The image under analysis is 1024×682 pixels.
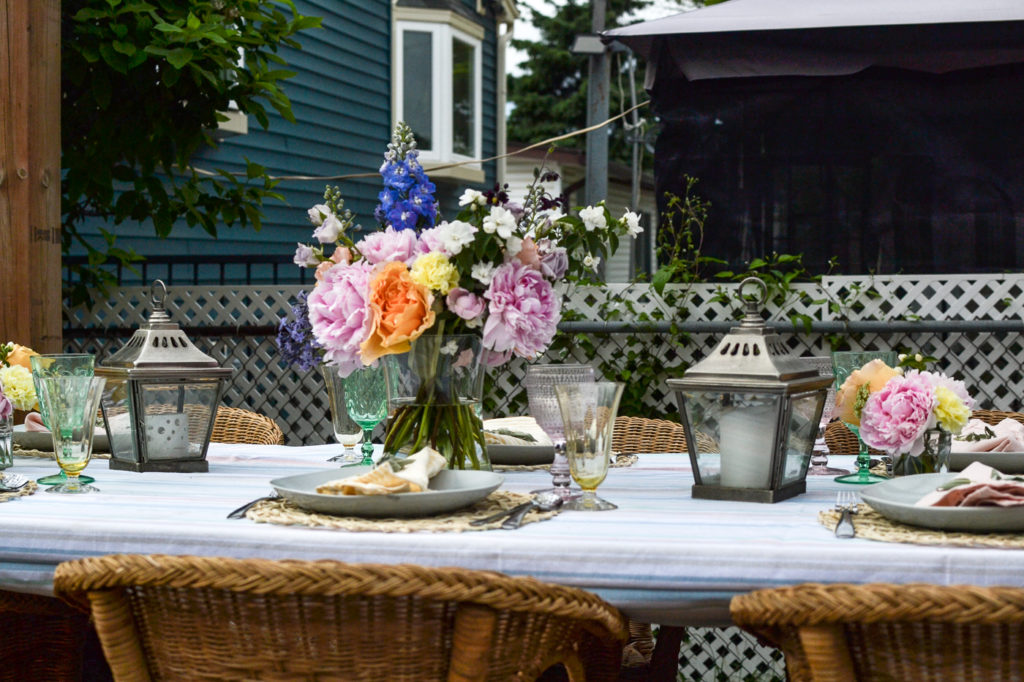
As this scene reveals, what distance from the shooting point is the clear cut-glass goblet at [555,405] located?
2.05m

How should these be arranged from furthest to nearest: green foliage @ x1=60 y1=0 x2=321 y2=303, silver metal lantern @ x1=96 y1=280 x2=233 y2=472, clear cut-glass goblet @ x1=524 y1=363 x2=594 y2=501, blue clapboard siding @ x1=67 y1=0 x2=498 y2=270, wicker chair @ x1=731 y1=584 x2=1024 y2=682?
blue clapboard siding @ x1=67 y1=0 x2=498 y2=270 → green foliage @ x1=60 y1=0 x2=321 y2=303 → silver metal lantern @ x1=96 y1=280 x2=233 y2=472 → clear cut-glass goblet @ x1=524 y1=363 x2=594 y2=501 → wicker chair @ x1=731 y1=584 x2=1024 y2=682

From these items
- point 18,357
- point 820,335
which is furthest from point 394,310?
point 820,335

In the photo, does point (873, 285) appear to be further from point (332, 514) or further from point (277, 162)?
point (277, 162)

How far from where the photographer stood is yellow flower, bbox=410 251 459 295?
215cm

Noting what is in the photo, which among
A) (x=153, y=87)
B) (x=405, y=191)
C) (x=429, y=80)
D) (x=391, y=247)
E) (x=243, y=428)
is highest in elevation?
(x=429, y=80)

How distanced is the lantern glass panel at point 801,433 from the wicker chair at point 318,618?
678 millimetres

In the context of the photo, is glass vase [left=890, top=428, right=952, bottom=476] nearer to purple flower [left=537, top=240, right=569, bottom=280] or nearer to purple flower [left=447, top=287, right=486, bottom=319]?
purple flower [left=537, top=240, right=569, bottom=280]

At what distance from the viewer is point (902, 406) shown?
2123 mm

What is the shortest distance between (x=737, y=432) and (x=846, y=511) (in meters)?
0.25

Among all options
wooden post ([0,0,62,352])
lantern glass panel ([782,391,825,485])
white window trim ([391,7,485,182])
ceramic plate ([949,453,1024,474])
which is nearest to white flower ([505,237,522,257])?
lantern glass panel ([782,391,825,485])

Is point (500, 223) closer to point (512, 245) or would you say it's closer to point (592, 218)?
point (512, 245)

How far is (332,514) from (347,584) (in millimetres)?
563

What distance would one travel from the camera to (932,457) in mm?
2215

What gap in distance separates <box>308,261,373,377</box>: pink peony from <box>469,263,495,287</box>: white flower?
0.19 metres
